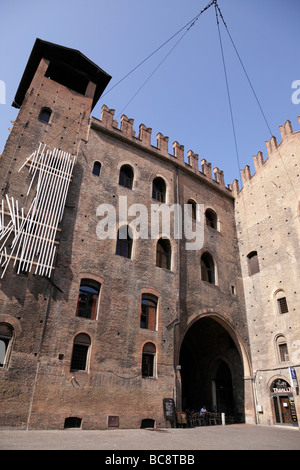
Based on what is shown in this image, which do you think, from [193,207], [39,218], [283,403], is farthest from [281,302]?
[39,218]

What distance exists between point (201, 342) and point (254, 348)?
148 inches

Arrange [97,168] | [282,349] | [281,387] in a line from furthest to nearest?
[282,349]
[97,168]
[281,387]

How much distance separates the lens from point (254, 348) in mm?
18469

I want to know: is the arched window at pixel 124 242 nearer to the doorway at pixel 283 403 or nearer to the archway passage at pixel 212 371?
the archway passage at pixel 212 371

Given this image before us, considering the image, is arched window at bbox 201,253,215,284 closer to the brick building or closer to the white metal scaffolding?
the brick building

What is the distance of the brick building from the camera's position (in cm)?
1194

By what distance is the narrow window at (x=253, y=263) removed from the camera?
66.5 feet

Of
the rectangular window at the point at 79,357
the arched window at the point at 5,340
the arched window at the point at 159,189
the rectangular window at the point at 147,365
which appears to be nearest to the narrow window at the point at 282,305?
the rectangular window at the point at 147,365

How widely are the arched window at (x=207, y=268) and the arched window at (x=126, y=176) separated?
6.26 meters

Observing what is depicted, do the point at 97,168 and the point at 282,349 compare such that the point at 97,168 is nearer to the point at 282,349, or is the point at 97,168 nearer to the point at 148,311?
the point at 148,311

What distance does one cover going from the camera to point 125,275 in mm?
14992

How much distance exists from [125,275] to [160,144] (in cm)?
960

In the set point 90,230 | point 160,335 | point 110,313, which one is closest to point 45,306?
point 110,313

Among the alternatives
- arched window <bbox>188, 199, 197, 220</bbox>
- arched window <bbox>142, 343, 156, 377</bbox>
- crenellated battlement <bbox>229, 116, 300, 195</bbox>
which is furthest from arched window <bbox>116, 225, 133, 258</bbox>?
crenellated battlement <bbox>229, 116, 300, 195</bbox>
